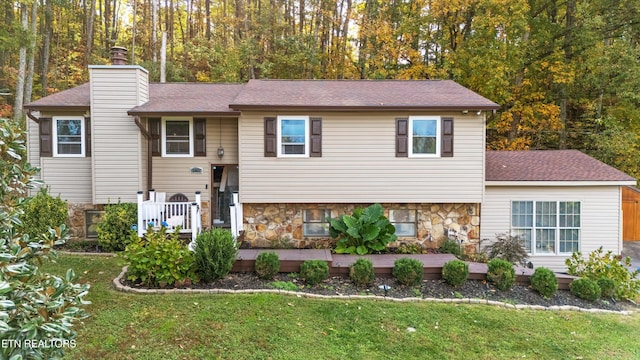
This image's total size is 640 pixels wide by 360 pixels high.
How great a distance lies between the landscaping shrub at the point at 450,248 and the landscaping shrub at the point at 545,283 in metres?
2.22

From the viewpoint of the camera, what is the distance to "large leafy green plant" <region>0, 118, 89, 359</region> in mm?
2010

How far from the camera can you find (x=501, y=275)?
6.53m

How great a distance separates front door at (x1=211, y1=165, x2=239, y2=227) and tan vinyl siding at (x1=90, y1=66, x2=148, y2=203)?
73.2 inches

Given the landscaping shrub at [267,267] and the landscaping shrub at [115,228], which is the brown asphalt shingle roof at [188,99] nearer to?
the landscaping shrub at [115,228]

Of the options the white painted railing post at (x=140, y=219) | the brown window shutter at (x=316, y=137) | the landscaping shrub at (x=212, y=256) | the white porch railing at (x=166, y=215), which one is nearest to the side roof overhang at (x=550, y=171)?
the brown window shutter at (x=316, y=137)

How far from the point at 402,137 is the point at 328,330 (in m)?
5.30

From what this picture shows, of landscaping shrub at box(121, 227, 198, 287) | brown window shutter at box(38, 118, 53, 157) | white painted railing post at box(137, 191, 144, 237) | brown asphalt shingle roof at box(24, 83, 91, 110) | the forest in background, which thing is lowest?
landscaping shrub at box(121, 227, 198, 287)

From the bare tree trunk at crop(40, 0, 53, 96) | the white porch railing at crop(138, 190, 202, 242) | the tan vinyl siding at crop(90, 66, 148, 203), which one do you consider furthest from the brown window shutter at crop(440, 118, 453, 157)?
the bare tree trunk at crop(40, 0, 53, 96)

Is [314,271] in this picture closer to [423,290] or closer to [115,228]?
[423,290]

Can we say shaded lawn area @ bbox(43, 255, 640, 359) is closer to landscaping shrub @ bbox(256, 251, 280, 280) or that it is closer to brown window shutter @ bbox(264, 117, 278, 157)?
landscaping shrub @ bbox(256, 251, 280, 280)

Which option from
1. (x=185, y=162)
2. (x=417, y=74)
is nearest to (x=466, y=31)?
(x=417, y=74)

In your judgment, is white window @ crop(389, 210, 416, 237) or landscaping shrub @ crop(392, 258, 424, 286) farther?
white window @ crop(389, 210, 416, 237)

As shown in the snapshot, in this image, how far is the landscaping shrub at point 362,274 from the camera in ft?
21.0

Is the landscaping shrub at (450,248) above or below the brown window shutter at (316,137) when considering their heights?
below
